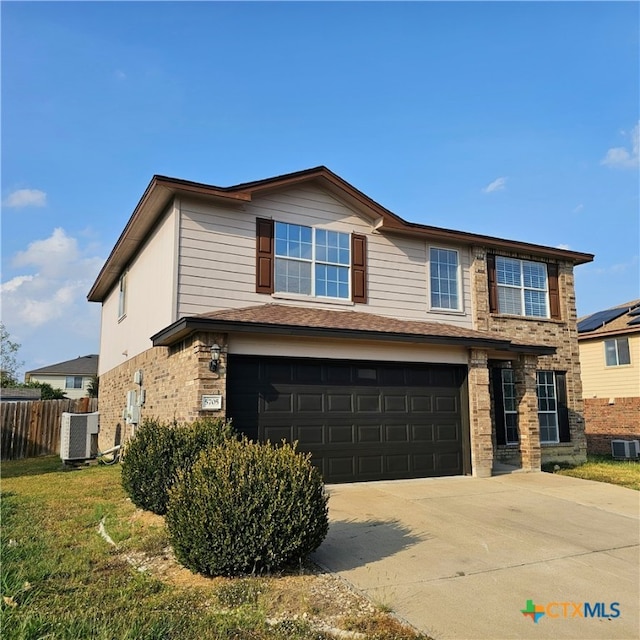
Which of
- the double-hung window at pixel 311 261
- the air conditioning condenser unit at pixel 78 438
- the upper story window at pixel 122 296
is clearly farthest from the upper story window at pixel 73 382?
the double-hung window at pixel 311 261

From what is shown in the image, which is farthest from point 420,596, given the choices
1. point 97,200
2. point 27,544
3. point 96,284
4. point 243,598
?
point 96,284

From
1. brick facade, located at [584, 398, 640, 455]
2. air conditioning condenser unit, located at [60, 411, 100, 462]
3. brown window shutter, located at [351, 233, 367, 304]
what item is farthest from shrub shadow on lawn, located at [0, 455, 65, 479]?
brick facade, located at [584, 398, 640, 455]

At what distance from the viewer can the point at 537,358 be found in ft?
43.8

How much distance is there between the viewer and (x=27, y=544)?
614 centimetres

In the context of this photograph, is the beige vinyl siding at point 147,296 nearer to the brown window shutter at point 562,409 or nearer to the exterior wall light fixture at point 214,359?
the exterior wall light fixture at point 214,359

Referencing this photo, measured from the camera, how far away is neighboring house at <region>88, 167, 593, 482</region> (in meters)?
9.86

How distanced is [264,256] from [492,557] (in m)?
7.40

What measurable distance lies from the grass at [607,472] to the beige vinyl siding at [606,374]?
6191 mm

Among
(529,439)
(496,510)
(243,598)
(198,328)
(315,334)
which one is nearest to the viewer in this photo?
(243,598)

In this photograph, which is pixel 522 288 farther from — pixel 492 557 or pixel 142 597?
pixel 142 597

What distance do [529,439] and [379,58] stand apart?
30.5ft

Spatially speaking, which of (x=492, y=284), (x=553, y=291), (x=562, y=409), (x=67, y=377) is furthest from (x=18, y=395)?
(x=553, y=291)

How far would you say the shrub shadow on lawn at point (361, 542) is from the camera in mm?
5723

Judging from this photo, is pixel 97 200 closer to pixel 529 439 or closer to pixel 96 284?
pixel 96 284
